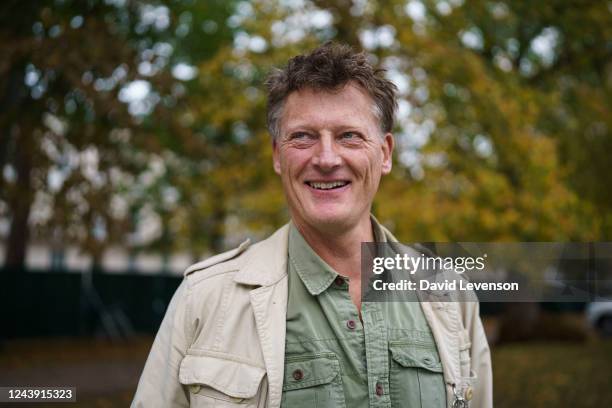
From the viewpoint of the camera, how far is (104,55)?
305 inches

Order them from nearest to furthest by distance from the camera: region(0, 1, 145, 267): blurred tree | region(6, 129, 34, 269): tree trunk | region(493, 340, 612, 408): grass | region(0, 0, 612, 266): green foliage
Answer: region(0, 1, 145, 267): blurred tree
region(0, 0, 612, 266): green foliage
region(6, 129, 34, 269): tree trunk
region(493, 340, 612, 408): grass

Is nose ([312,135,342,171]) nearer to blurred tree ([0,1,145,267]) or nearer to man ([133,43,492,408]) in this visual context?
man ([133,43,492,408])

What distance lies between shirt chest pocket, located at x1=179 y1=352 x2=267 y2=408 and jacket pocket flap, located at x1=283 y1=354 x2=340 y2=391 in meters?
0.09

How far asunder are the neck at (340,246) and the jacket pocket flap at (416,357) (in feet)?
1.04

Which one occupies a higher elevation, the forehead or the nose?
the forehead

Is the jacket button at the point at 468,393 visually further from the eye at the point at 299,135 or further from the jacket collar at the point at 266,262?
the eye at the point at 299,135

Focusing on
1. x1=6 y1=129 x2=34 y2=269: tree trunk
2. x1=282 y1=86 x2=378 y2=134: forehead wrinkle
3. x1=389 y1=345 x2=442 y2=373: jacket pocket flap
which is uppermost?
x1=6 y1=129 x2=34 y2=269: tree trunk

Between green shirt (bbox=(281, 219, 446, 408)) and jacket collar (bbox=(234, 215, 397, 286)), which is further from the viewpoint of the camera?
jacket collar (bbox=(234, 215, 397, 286))

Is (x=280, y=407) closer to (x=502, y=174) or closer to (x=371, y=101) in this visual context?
(x=371, y=101)

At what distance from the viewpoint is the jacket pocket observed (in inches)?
84.8

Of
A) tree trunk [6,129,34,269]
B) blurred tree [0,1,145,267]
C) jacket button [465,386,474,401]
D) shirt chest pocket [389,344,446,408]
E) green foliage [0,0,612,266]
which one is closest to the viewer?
shirt chest pocket [389,344,446,408]

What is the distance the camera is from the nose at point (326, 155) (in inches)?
90.9

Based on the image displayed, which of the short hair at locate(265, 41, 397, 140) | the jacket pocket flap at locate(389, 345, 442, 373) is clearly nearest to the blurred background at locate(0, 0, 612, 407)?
the short hair at locate(265, 41, 397, 140)

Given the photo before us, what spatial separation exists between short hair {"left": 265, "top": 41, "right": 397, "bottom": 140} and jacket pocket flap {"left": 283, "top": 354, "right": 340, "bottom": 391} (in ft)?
2.63
